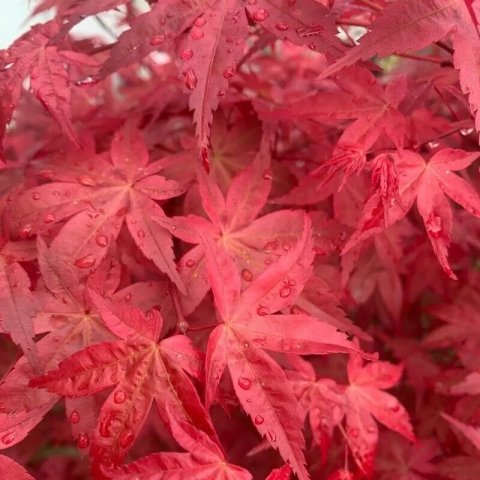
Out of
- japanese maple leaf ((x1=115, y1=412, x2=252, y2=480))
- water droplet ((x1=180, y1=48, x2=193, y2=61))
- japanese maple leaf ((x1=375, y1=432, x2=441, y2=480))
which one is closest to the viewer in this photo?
japanese maple leaf ((x1=115, y1=412, x2=252, y2=480))

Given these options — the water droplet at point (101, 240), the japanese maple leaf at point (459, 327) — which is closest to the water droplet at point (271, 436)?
the water droplet at point (101, 240)

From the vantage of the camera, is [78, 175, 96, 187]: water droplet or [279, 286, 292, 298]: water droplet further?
[78, 175, 96, 187]: water droplet

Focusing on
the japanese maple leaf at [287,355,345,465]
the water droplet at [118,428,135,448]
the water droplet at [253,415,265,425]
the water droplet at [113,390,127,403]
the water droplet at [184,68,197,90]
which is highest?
the water droplet at [184,68,197,90]

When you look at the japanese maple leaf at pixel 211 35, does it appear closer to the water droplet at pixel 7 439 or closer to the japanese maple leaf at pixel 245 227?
the japanese maple leaf at pixel 245 227

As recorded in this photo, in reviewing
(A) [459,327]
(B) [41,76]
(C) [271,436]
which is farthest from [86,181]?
(A) [459,327]

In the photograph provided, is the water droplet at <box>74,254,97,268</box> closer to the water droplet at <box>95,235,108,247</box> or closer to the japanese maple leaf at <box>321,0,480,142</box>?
the water droplet at <box>95,235,108,247</box>

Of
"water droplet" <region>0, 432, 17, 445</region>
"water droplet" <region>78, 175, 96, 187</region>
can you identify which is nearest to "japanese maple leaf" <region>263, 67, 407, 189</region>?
"water droplet" <region>78, 175, 96, 187</region>

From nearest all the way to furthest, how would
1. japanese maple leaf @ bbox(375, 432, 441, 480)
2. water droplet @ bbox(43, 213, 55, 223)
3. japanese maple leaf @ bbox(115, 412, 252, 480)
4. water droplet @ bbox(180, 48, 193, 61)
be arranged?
japanese maple leaf @ bbox(115, 412, 252, 480)
water droplet @ bbox(180, 48, 193, 61)
water droplet @ bbox(43, 213, 55, 223)
japanese maple leaf @ bbox(375, 432, 441, 480)
